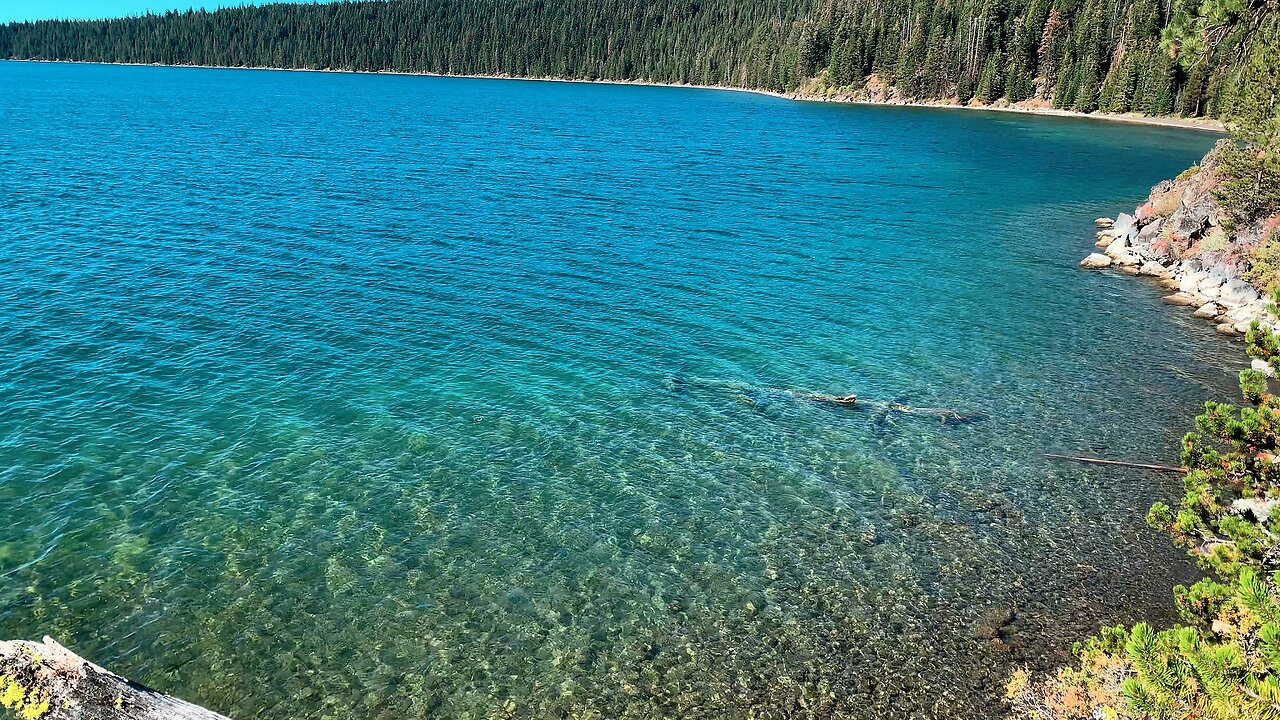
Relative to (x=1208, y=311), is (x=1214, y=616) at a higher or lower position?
lower

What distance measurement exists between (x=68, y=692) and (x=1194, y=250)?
51.9m

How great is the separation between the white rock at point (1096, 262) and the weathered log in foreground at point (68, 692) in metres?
47.2

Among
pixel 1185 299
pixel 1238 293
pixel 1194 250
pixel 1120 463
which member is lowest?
pixel 1120 463

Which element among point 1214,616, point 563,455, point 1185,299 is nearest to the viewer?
point 1214,616

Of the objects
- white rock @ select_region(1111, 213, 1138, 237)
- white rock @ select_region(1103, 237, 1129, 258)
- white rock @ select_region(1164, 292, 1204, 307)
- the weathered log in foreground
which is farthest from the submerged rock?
white rock @ select_region(1111, 213, 1138, 237)

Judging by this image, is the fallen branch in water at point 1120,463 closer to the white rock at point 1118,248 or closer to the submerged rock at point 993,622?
the submerged rock at point 993,622

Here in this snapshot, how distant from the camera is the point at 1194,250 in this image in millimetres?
43156

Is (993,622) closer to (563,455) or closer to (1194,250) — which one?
(563,455)

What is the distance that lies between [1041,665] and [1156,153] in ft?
341

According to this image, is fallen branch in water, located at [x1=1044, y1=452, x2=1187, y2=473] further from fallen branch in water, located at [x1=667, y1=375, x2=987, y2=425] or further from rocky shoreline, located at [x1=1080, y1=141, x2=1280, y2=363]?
rocky shoreline, located at [x1=1080, y1=141, x2=1280, y2=363]

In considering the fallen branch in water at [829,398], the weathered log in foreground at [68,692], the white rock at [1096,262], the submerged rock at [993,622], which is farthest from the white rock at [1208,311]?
the weathered log in foreground at [68,692]

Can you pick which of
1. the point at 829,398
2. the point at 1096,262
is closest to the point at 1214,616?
the point at 829,398

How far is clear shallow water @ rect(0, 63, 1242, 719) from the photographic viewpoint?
1510cm

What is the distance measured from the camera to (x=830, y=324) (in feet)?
110
